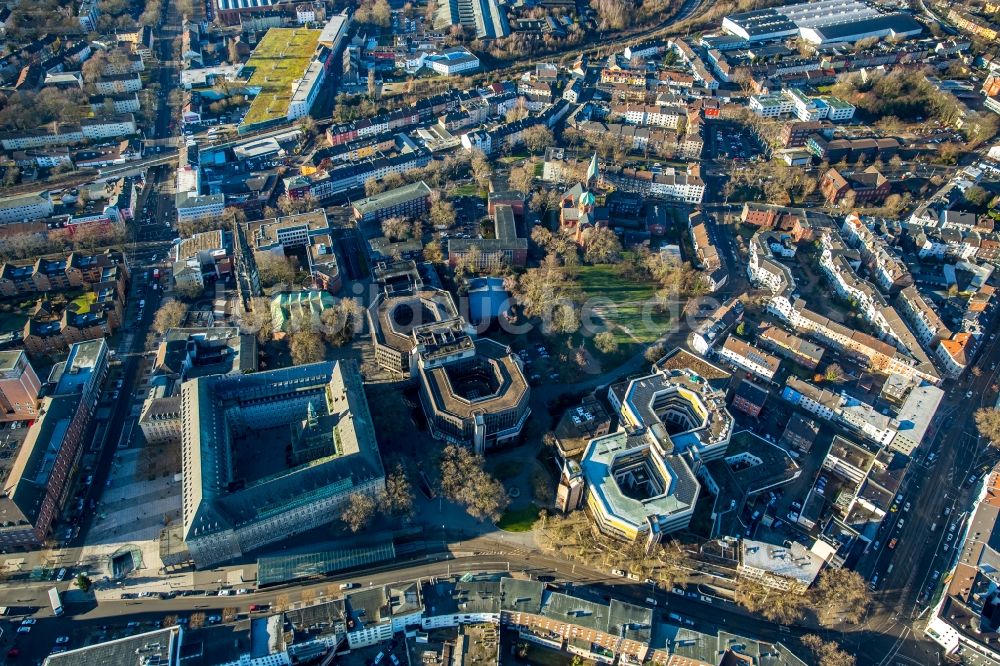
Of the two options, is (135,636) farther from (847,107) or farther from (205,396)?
(847,107)

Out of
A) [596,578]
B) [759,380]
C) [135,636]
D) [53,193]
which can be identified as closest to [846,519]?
[759,380]

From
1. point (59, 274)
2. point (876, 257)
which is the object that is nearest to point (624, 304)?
point (876, 257)

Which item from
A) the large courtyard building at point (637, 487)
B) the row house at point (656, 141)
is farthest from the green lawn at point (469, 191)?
the large courtyard building at point (637, 487)

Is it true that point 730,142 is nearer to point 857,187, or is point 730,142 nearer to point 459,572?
point 857,187

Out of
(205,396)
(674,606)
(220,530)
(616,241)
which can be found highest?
(616,241)

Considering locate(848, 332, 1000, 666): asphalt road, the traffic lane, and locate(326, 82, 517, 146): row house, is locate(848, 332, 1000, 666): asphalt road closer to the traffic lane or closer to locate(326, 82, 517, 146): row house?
the traffic lane

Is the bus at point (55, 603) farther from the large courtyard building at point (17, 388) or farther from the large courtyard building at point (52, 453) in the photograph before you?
the large courtyard building at point (17, 388)

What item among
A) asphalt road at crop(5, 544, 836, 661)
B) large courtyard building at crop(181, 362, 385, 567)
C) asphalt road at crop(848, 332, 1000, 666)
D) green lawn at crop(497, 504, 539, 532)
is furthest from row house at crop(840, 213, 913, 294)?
large courtyard building at crop(181, 362, 385, 567)

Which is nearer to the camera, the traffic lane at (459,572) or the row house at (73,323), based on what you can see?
the traffic lane at (459,572)
